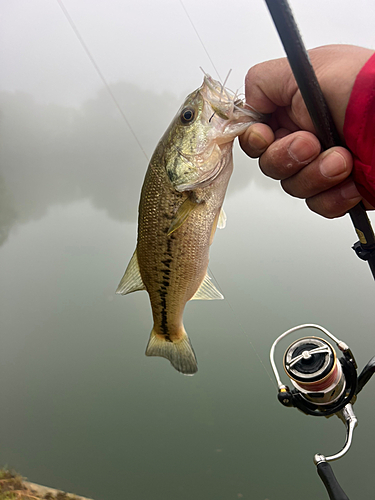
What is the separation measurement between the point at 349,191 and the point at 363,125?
9.1 inches

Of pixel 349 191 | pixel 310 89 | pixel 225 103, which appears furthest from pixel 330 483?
pixel 225 103

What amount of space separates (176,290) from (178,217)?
1.11 ft

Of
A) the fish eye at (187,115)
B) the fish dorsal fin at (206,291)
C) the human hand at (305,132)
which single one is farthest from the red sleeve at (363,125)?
the fish dorsal fin at (206,291)

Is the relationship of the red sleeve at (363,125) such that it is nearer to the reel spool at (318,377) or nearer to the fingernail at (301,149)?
the fingernail at (301,149)

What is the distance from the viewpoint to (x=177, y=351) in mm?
1491

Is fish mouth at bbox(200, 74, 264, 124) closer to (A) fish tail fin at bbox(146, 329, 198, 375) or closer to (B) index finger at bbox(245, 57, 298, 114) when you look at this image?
(B) index finger at bbox(245, 57, 298, 114)

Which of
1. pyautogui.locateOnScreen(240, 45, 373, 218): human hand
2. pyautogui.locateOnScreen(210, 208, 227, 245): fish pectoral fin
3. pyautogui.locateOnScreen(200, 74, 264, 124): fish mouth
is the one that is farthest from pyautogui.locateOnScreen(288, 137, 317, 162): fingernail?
pyautogui.locateOnScreen(210, 208, 227, 245): fish pectoral fin

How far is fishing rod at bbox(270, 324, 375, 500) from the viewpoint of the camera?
3.51ft

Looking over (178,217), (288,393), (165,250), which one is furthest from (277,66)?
(288,393)

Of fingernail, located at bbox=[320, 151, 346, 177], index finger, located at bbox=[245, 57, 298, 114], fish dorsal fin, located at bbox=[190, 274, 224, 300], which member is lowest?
fish dorsal fin, located at bbox=[190, 274, 224, 300]

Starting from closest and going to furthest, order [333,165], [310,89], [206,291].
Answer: [310,89] → [333,165] → [206,291]

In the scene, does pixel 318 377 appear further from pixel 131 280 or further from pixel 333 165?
pixel 131 280

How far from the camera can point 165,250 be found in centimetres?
123

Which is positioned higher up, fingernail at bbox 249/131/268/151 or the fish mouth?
the fish mouth
